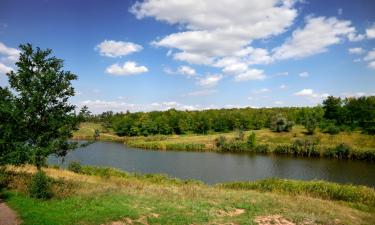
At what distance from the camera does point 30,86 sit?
19.4m

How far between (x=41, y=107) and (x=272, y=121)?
10293cm

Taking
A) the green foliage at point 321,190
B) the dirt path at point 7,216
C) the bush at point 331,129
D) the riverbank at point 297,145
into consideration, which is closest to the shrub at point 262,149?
the riverbank at point 297,145

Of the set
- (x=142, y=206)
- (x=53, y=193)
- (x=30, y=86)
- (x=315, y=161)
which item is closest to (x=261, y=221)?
(x=142, y=206)

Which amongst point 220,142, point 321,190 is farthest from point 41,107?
point 220,142

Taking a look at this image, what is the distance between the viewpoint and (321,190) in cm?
3170

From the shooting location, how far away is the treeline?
99.2 meters

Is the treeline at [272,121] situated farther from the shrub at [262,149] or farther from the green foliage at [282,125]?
the shrub at [262,149]

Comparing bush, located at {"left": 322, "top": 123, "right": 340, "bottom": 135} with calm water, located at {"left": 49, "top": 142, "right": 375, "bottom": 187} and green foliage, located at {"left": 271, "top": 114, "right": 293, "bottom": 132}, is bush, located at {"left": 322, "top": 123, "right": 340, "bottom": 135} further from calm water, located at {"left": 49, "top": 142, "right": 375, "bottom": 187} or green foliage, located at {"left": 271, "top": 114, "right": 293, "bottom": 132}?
calm water, located at {"left": 49, "top": 142, "right": 375, "bottom": 187}

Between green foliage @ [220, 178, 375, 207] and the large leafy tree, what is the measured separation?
19.2 metres

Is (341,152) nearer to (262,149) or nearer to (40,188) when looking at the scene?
(262,149)

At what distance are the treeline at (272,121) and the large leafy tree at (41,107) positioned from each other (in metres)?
90.4

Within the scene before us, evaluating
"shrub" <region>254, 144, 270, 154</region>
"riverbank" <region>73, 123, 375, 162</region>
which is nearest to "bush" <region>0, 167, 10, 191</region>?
"riverbank" <region>73, 123, 375, 162</region>

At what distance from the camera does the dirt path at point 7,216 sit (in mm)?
14569

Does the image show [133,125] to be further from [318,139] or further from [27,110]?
[27,110]
